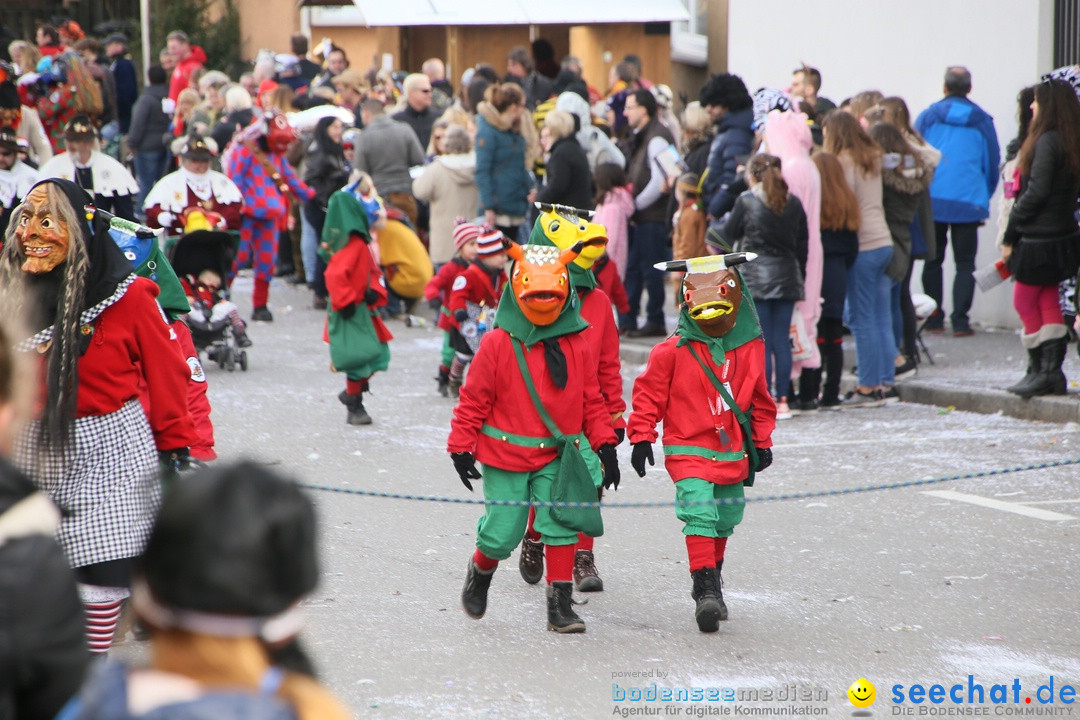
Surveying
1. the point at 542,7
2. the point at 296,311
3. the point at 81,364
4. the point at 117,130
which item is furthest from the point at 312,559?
the point at 117,130

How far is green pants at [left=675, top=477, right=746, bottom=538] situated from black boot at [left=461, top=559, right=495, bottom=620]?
0.80 meters

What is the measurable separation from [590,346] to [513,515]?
890mm

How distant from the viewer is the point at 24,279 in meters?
4.59

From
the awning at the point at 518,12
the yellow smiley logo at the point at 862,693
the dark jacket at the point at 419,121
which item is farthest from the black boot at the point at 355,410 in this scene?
the awning at the point at 518,12

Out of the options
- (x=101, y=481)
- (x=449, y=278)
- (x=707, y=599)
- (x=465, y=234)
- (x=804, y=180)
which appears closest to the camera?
(x=101, y=481)

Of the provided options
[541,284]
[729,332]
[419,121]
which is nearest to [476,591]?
[541,284]

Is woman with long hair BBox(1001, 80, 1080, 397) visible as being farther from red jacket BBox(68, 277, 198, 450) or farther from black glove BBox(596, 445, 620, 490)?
red jacket BBox(68, 277, 198, 450)

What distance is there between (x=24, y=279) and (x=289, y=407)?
626cm

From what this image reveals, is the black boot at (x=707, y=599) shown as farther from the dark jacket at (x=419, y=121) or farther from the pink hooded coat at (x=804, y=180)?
the dark jacket at (x=419, y=121)

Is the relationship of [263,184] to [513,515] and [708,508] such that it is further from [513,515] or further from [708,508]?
[708,508]

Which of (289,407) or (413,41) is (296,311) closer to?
(289,407)

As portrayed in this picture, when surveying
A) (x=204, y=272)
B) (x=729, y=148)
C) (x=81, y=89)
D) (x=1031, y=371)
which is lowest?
(x=1031, y=371)

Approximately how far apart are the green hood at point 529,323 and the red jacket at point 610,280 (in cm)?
298

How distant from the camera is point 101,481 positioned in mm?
4473
